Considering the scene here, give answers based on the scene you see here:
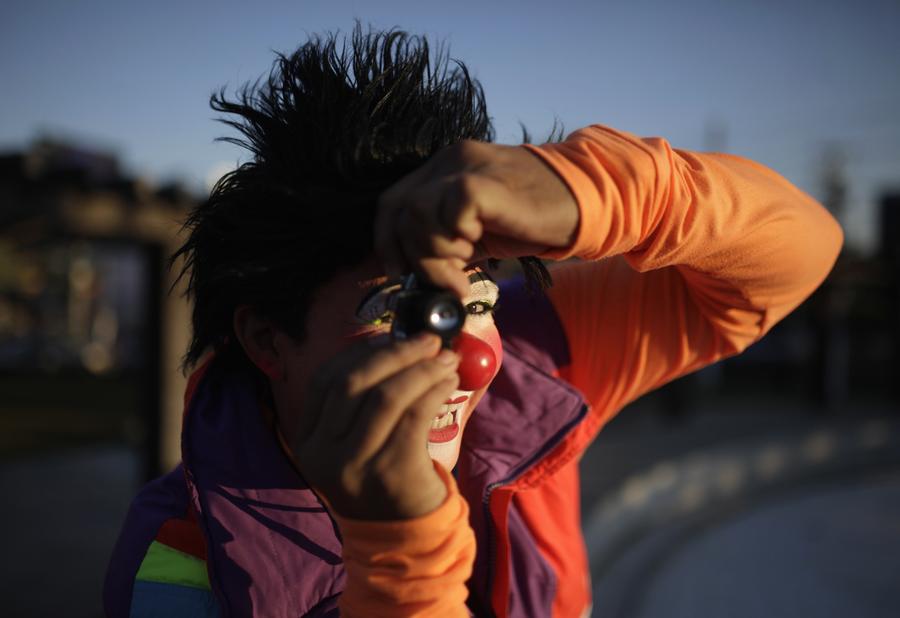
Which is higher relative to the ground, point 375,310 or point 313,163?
point 313,163

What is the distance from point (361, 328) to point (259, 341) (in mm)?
217

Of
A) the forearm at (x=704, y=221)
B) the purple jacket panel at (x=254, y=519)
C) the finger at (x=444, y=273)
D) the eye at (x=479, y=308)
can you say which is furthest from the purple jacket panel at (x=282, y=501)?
the finger at (x=444, y=273)

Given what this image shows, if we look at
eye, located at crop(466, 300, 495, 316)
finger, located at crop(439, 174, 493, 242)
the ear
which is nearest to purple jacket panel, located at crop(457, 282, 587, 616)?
eye, located at crop(466, 300, 495, 316)

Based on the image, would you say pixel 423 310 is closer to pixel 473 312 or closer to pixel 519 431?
pixel 473 312

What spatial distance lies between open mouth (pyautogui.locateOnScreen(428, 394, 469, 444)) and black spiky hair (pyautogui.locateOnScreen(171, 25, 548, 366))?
0.25 metres

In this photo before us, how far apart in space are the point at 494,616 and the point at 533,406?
39cm

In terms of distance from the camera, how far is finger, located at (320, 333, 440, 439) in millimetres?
851

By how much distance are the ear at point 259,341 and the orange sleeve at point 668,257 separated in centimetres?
52

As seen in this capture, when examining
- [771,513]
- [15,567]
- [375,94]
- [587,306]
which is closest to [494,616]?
[587,306]

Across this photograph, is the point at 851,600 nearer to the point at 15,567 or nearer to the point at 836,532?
the point at 836,532

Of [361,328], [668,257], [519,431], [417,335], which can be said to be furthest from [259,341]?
[668,257]

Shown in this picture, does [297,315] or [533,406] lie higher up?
[297,315]

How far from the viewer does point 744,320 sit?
1.43 meters

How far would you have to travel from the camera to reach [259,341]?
122 centimetres
